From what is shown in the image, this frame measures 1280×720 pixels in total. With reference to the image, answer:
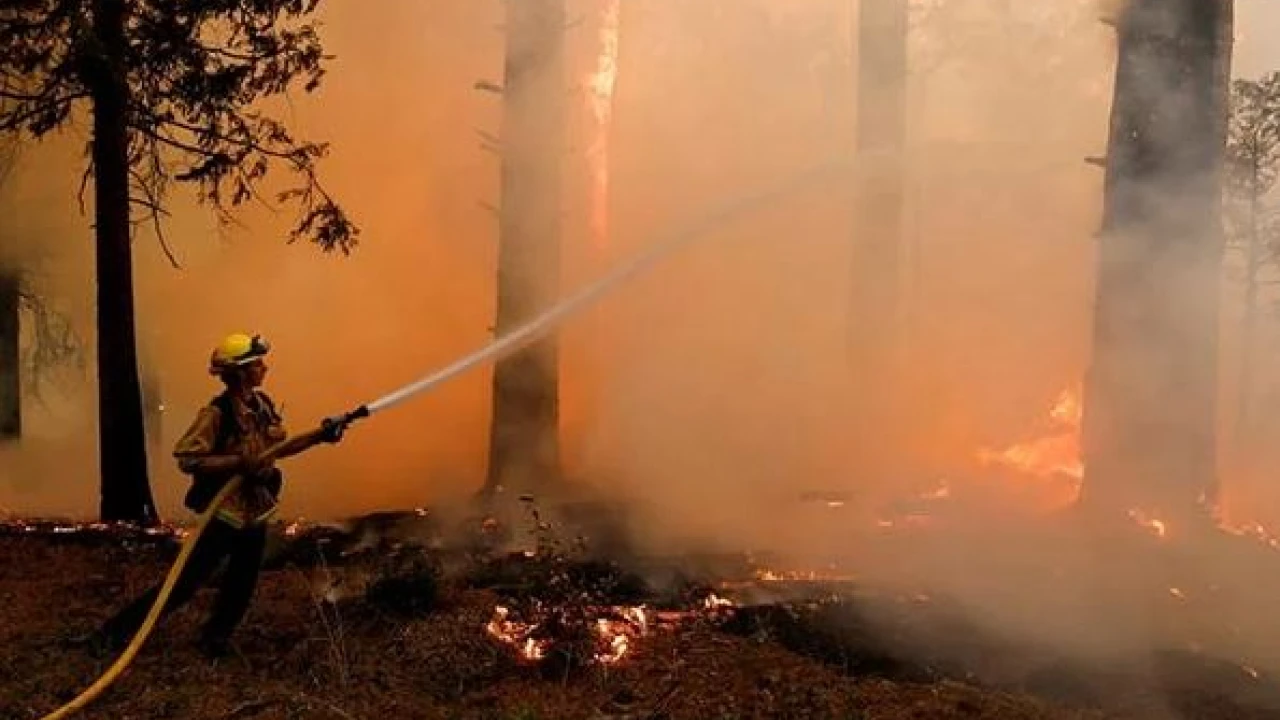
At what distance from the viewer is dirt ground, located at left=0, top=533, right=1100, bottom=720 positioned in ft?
18.0

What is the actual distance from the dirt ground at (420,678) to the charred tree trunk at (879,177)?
949cm

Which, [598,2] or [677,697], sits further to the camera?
[598,2]

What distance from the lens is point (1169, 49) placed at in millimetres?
8305

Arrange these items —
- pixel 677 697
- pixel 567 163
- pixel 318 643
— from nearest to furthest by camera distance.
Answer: pixel 677 697
pixel 318 643
pixel 567 163

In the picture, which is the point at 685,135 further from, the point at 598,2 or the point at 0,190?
the point at 0,190

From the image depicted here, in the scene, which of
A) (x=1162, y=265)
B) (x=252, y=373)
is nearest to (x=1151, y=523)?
(x=1162, y=265)

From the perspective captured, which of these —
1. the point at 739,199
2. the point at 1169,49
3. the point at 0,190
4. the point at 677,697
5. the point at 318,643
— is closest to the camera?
the point at 677,697

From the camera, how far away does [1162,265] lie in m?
8.51

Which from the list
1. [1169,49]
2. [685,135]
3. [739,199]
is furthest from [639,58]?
[1169,49]

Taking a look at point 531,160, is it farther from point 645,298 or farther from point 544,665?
point 544,665

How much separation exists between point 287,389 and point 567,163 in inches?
259

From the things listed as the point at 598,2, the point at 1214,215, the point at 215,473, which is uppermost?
the point at 598,2

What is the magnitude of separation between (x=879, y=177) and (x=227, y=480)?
37.9ft

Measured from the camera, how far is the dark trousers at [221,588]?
237 inches
